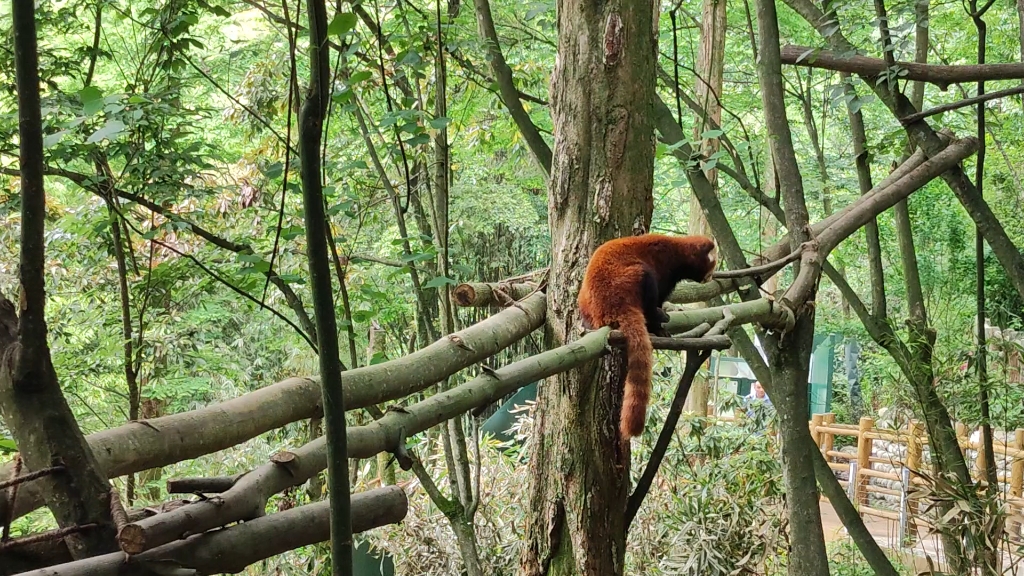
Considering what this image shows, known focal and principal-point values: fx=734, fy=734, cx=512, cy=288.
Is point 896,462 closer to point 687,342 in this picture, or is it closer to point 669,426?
point 669,426

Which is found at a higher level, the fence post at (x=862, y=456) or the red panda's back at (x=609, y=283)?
the red panda's back at (x=609, y=283)

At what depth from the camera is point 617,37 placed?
5.44 feet

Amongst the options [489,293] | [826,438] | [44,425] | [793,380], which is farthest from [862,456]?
[44,425]

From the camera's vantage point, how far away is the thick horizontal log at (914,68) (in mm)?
2288

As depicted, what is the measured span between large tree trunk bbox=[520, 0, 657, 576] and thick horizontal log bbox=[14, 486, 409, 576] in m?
1.01

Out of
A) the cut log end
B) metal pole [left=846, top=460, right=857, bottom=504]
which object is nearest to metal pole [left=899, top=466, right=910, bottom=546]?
metal pole [left=846, top=460, right=857, bottom=504]

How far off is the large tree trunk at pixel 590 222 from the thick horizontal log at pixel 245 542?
101 centimetres

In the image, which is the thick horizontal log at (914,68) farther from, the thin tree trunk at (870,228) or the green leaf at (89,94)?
the green leaf at (89,94)

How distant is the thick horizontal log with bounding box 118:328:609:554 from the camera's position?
1.86 feet

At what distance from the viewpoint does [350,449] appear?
835 millimetres

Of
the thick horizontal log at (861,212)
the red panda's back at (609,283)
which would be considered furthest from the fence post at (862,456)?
the red panda's back at (609,283)

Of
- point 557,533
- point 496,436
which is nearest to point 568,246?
point 557,533

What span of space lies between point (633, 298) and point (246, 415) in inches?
39.8

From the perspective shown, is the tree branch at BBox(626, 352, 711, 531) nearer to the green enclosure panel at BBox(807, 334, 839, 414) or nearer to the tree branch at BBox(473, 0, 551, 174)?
the tree branch at BBox(473, 0, 551, 174)
